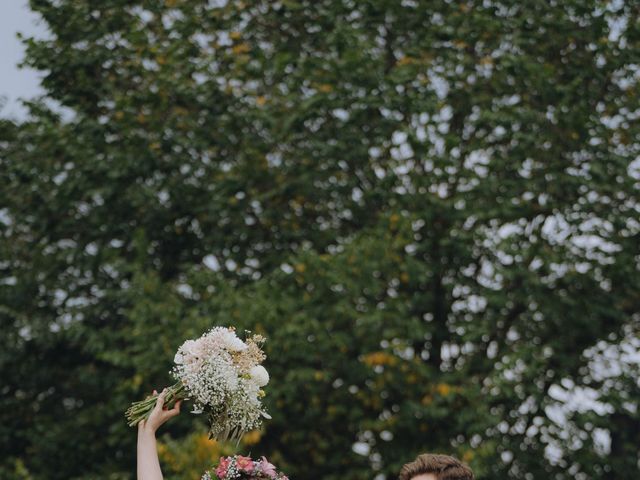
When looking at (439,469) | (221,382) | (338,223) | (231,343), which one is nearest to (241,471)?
(221,382)

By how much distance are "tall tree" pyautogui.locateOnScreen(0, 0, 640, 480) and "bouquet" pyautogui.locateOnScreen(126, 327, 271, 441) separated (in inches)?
267

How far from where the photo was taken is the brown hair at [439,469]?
366 centimetres

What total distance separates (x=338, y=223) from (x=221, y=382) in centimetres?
Result: 910

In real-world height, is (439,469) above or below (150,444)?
above

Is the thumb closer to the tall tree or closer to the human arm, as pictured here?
the human arm

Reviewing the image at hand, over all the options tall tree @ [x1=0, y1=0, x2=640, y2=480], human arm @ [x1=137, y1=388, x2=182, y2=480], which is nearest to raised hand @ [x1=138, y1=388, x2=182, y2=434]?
human arm @ [x1=137, y1=388, x2=182, y2=480]

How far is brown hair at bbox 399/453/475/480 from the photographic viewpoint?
3662mm

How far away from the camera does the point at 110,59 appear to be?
44.3ft

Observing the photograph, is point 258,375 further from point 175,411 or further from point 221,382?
point 175,411

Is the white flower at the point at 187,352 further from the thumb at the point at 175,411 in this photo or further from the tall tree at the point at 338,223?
the tall tree at the point at 338,223

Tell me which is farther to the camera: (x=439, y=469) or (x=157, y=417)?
(x=157, y=417)

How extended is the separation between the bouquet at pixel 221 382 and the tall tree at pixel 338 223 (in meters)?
6.78

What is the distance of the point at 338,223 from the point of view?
13.4 m

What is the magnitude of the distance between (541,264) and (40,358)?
636cm
